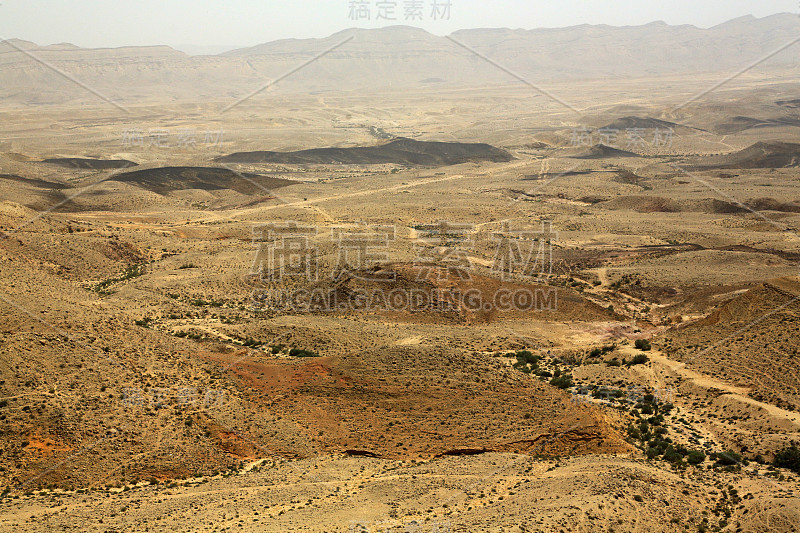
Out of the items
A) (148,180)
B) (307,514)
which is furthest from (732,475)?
(148,180)

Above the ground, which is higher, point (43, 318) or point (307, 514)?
point (43, 318)

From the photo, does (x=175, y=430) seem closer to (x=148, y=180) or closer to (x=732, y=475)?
(x=732, y=475)

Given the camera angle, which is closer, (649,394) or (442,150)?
(649,394)

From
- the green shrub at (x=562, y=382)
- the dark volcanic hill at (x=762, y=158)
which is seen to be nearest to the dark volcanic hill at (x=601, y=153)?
the dark volcanic hill at (x=762, y=158)

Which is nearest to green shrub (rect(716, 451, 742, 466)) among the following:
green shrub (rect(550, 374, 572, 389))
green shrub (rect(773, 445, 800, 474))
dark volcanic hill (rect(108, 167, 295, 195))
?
green shrub (rect(773, 445, 800, 474))

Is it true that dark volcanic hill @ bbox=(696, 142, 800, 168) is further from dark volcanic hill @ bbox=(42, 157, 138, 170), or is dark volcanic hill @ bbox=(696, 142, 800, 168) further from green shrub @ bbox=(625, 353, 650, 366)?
dark volcanic hill @ bbox=(42, 157, 138, 170)

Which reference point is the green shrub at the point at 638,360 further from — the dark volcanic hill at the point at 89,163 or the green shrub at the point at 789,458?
the dark volcanic hill at the point at 89,163
